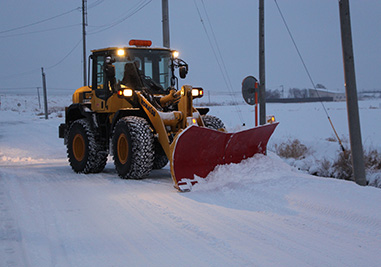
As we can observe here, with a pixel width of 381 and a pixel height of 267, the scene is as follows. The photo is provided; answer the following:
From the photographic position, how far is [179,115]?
26.7ft

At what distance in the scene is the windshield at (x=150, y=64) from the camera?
30.6ft

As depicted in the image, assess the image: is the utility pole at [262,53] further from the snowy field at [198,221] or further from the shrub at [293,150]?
the snowy field at [198,221]

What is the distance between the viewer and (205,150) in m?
7.62

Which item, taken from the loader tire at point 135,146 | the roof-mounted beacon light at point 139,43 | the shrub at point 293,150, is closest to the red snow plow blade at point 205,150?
the loader tire at point 135,146

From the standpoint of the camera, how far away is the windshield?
367 inches

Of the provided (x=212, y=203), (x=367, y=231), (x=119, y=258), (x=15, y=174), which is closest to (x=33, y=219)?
(x=119, y=258)

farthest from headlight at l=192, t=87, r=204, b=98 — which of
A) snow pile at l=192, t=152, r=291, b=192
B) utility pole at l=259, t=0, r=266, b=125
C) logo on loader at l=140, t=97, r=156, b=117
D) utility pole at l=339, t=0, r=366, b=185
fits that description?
utility pole at l=259, t=0, r=266, b=125

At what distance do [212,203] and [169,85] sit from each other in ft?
13.4

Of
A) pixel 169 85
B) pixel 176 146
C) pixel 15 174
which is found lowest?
pixel 15 174

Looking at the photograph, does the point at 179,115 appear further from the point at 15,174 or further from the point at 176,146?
the point at 15,174

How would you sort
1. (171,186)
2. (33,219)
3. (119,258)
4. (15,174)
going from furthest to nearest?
(15,174)
(171,186)
(33,219)
(119,258)

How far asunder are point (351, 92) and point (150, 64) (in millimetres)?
4017

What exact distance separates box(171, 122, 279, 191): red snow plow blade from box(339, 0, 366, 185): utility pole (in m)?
1.49

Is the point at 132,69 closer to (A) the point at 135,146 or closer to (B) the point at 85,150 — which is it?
(A) the point at 135,146
